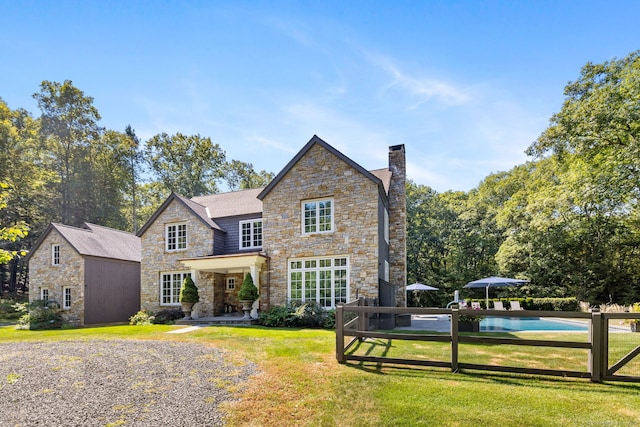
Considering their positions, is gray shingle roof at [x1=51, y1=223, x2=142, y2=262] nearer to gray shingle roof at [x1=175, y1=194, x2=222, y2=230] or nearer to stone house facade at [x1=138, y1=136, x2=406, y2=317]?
stone house facade at [x1=138, y1=136, x2=406, y2=317]

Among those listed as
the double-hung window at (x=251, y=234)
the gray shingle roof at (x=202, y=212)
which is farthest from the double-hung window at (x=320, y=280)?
the gray shingle roof at (x=202, y=212)

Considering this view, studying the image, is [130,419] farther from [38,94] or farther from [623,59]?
[38,94]

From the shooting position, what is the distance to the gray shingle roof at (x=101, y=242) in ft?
64.6

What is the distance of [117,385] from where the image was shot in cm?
597

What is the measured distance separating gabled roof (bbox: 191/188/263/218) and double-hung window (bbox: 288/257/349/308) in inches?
158

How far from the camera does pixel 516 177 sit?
109ft

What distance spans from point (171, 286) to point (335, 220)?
9.65 meters

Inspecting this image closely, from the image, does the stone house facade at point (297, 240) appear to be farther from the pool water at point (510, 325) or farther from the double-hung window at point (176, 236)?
the pool water at point (510, 325)

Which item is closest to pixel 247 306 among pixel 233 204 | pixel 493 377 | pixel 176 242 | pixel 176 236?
pixel 176 242

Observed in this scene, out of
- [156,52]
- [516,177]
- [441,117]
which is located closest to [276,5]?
[156,52]

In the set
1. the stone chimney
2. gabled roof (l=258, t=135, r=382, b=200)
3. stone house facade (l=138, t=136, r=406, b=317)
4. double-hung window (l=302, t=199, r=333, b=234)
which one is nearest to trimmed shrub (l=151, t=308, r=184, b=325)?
stone house facade (l=138, t=136, r=406, b=317)

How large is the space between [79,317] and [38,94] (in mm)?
25153

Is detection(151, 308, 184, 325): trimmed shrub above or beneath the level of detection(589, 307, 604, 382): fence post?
beneath

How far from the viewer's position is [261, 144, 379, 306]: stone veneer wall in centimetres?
1437
